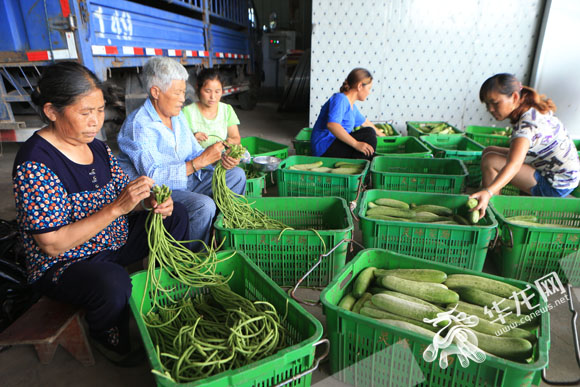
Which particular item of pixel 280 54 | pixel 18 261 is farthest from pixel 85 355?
pixel 280 54

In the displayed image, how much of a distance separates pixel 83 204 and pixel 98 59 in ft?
8.59

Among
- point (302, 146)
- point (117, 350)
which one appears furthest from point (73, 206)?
point (302, 146)

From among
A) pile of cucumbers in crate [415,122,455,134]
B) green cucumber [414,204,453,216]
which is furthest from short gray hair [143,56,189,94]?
pile of cucumbers in crate [415,122,455,134]

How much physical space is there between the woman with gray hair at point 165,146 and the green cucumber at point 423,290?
3.85 ft

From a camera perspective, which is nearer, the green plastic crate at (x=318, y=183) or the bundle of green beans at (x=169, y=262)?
the bundle of green beans at (x=169, y=262)

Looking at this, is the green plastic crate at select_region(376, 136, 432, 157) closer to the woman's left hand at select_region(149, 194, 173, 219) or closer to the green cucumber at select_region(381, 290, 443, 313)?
the green cucumber at select_region(381, 290, 443, 313)

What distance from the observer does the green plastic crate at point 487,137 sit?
4.28 m

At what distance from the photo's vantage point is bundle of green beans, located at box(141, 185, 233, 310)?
1667 millimetres

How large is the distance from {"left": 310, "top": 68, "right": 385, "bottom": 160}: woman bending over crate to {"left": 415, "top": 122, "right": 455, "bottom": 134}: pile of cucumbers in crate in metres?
1.46

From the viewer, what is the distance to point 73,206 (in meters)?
1.58

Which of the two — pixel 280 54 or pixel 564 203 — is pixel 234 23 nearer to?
pixel 280 54

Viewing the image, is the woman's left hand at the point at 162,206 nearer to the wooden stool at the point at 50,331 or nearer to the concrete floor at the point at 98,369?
the wooden stool at the point at 50,331

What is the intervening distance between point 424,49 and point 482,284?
516cm

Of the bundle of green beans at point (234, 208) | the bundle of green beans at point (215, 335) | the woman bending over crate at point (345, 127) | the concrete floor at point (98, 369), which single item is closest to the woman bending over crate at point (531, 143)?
the concrete floor at point (98, 369)
